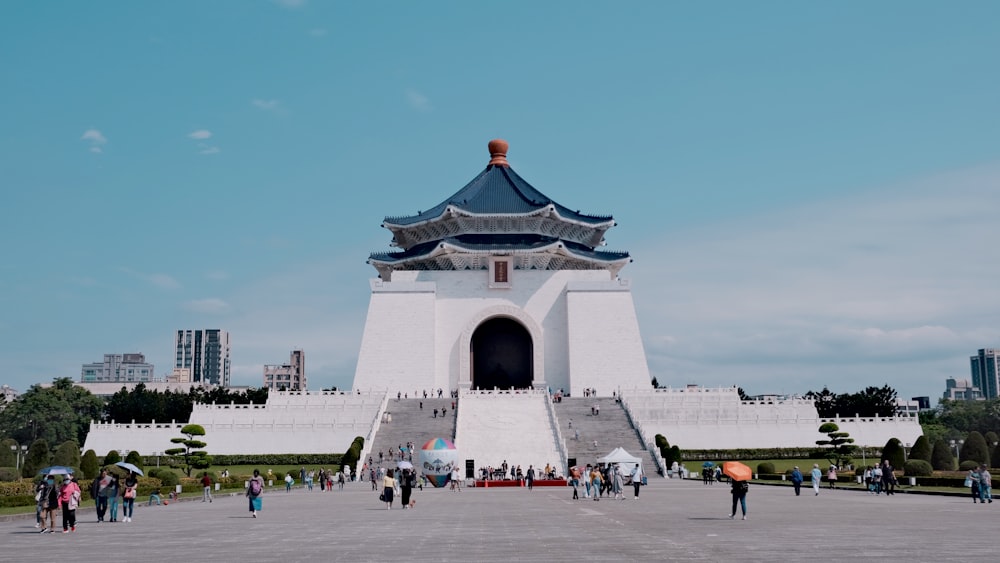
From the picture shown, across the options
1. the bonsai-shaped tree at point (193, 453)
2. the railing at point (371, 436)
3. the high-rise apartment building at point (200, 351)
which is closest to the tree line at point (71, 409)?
the railing at point (371, 436)

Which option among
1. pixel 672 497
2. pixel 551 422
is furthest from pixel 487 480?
pixel 672 497

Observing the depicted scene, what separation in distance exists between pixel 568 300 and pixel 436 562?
41.0 metres

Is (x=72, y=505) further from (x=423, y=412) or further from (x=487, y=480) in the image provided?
(x=423, y=412)

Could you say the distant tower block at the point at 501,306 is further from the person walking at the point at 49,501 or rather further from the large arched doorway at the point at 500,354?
the person walking at the point at 49,501

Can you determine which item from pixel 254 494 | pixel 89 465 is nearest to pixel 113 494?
pixel 254 494

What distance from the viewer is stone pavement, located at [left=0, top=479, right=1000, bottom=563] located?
10906 mm

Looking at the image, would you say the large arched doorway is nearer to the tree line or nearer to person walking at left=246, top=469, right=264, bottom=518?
the tree line

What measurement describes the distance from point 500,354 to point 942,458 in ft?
83.5

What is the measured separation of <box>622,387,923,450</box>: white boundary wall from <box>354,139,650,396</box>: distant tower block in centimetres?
679

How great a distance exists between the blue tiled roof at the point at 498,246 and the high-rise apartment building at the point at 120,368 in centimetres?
12680

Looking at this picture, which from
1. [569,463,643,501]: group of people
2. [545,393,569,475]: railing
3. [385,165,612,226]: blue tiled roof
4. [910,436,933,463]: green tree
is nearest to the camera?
[569,463,643,501]: group of people

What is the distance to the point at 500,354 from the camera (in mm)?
53344

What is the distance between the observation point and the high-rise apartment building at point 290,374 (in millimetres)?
132750

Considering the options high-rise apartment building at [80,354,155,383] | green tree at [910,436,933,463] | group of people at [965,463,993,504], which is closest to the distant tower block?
green tree at [910,436,933,463]
